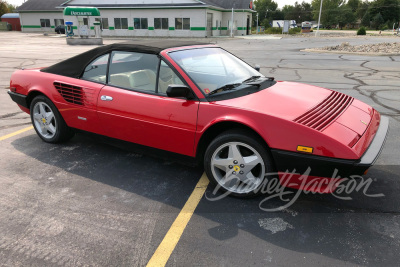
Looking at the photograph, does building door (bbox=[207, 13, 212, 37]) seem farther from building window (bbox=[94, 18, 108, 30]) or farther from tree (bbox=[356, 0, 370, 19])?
tree (bbox=[356, 0, 370, 19])

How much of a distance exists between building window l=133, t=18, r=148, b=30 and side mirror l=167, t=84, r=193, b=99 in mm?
41234

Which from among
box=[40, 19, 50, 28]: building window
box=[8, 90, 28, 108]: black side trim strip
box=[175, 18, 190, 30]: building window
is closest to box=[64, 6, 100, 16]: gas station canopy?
box=[175, 18, 190, 30]: building window

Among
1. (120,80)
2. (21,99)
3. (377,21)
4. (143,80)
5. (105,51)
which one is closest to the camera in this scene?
(143,80)

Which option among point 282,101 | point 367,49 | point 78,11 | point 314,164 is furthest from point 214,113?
point 78,11

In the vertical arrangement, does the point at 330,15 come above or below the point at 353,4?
below

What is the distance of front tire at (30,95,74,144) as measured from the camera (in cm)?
419

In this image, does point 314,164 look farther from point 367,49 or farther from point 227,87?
point 367,49

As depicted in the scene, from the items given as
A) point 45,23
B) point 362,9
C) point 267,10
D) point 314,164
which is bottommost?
point 314,164

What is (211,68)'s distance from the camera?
11.9ft

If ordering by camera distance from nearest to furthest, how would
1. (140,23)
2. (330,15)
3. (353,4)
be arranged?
1. (140,23)
2. (330,15)
3. (353,4)

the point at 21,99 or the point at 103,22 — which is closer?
the point at 21,99

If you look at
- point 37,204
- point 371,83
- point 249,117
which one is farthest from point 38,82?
point 371,83

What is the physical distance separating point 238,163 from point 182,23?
132 ft

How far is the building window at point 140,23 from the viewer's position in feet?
134
